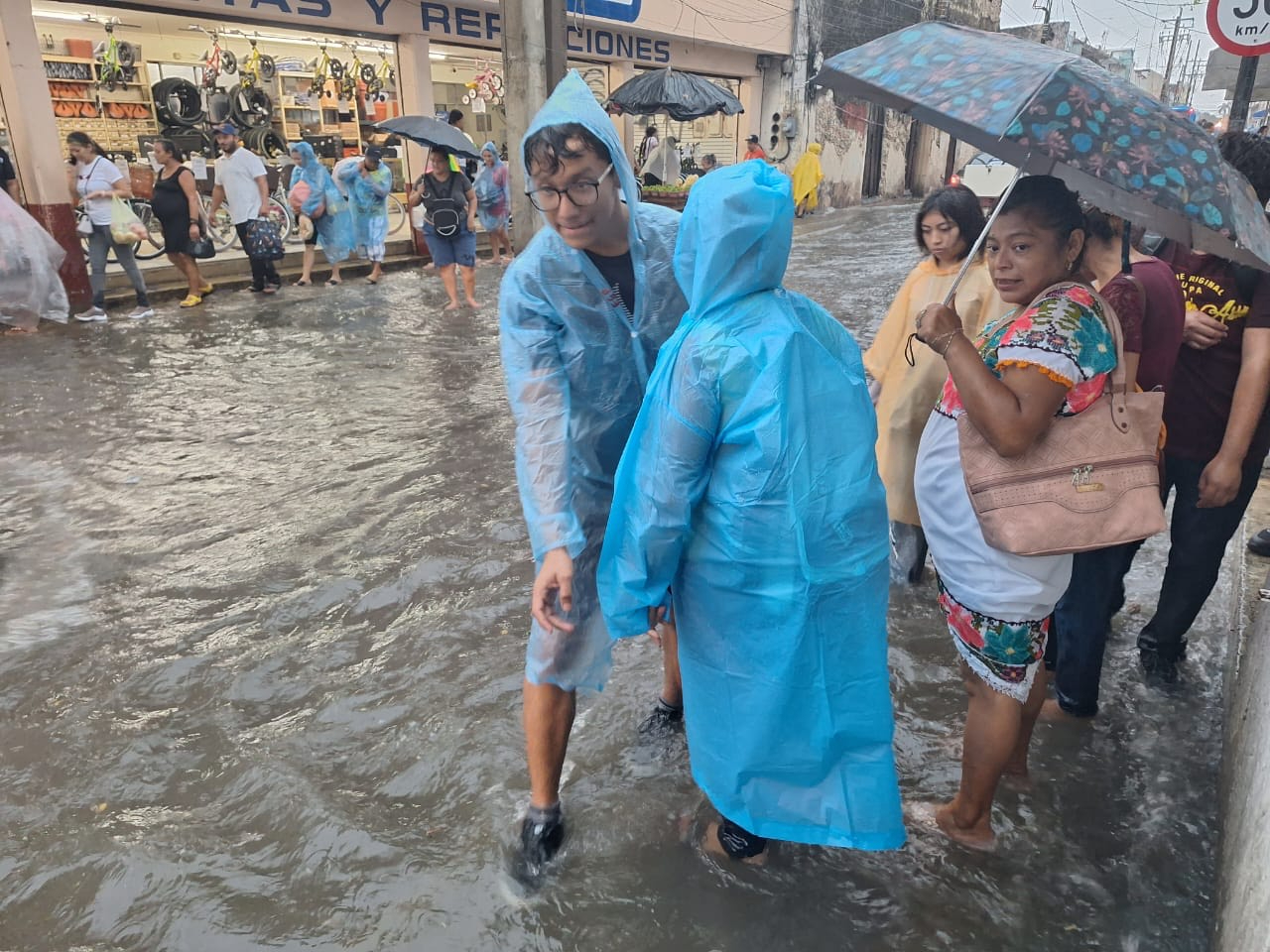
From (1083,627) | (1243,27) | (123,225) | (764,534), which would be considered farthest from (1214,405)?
(123,225)

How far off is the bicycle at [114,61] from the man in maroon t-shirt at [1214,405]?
39.7ft

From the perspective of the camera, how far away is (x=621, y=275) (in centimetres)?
208

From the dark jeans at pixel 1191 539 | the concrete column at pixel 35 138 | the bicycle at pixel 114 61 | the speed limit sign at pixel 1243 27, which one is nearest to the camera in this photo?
the dark jeans at pixel 1191 539

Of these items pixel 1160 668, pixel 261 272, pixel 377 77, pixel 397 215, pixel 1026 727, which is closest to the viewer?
pixel 1026 727

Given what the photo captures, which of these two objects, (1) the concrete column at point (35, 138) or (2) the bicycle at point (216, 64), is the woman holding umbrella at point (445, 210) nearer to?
(1) the concrete column at point (35, 138)

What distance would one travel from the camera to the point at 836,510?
1665 mm

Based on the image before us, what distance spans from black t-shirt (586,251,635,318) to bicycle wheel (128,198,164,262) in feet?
31.2

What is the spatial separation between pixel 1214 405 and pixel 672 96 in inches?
482

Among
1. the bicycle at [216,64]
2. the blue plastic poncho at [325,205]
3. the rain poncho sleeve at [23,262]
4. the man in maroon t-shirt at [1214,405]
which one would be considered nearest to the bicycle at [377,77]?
the bicycle at [216,64]

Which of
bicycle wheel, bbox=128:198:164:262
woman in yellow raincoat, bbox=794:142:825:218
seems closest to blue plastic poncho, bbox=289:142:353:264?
bicycle wheel, bbox=128:198:164:262

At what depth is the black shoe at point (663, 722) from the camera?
2.63m

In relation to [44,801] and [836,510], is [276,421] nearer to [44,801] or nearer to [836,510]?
[44,801]

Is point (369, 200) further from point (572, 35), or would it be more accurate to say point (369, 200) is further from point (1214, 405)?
point (1214, 405)

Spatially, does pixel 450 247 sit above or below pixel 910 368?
Result: below
